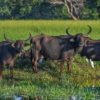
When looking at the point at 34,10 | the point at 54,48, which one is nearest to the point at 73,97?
the point at 54,48

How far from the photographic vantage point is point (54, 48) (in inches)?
689

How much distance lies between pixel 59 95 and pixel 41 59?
511 centimetres

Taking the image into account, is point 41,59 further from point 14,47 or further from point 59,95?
point 59,95

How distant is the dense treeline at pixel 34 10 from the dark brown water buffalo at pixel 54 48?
39101 millimetres

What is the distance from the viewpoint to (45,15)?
60.8 meters

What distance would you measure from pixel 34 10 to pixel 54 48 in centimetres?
4392

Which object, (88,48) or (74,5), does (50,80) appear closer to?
(88,48)

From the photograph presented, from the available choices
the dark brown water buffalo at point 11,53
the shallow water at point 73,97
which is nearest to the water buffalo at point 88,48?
the dark brown water buffalo at point 11,53

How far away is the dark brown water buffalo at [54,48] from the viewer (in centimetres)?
1712

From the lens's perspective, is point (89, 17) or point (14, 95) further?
point (89, 17)

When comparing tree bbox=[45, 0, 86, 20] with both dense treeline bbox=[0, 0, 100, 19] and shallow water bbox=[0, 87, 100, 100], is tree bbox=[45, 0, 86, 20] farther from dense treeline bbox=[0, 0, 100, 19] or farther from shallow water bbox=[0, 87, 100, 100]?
shallow water bbox=[0, 87, 100, 100]

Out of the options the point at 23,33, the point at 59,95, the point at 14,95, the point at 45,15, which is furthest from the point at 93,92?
the point at 45,15

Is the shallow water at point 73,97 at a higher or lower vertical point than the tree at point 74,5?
higher

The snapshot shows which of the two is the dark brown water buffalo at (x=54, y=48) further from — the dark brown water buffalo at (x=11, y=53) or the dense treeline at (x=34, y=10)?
the dense treeline at (x=34, y=10)
